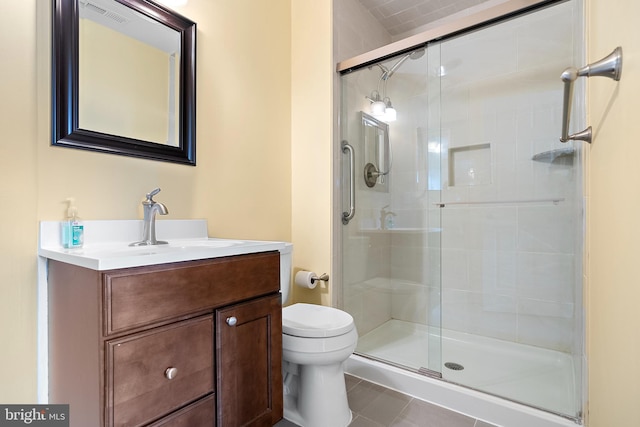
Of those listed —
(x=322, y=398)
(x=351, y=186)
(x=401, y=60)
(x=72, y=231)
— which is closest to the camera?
(x=72, y=231)

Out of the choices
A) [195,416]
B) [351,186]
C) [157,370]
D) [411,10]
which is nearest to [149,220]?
[157,370]

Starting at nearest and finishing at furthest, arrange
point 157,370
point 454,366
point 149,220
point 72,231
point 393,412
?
point 157,370, point 72,231, point 149,220, point 393,412, point 454,366

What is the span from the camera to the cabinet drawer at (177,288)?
2.57ft

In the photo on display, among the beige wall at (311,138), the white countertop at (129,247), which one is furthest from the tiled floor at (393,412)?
the white countertop at (129,247)

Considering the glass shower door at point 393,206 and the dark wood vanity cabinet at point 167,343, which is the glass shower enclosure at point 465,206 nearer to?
the glass shower door at point 393,206

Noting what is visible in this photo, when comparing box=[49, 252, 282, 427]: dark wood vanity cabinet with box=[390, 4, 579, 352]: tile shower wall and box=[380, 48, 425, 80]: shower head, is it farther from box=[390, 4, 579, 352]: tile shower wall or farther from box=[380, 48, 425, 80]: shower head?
box=[380, 48, 425, 80]: shower head

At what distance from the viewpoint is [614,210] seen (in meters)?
0.76

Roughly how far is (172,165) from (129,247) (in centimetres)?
49

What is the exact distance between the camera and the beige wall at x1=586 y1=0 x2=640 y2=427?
60 centimetres

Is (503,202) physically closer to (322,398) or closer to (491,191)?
(491,191)

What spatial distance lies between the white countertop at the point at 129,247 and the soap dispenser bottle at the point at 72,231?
0.03 m

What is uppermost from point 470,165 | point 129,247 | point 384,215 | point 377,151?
point 377,151

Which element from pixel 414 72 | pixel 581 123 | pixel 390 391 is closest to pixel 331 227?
pixel 390 391

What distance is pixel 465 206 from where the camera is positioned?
2256mm
